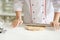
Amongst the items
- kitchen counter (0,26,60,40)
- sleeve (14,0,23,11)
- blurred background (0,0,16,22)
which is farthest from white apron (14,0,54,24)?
blurred background (0,0,16,22)

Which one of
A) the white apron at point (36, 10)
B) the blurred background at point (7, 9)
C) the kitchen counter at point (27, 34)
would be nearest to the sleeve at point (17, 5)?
the white apron at point (36, 10)

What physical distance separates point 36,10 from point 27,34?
0.98ft

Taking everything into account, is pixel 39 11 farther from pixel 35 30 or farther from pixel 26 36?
pixel 26 36

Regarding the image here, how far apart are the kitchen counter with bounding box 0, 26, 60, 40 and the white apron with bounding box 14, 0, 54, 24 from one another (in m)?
0.20

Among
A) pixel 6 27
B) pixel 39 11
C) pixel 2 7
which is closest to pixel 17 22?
pixel 6 27

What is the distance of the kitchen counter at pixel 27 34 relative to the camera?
0.82 m

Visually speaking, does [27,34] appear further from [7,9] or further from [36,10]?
[7,9]

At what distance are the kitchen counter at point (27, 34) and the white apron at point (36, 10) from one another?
0.20 m

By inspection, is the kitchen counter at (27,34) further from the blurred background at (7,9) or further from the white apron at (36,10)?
the blurred background at (7,9)

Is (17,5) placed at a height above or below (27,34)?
above

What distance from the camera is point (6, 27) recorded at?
3.26ft

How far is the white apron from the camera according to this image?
1108mm

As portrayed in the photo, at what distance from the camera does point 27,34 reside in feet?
2.84

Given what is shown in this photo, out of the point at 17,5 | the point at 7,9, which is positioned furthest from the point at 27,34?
the point at 7,9
